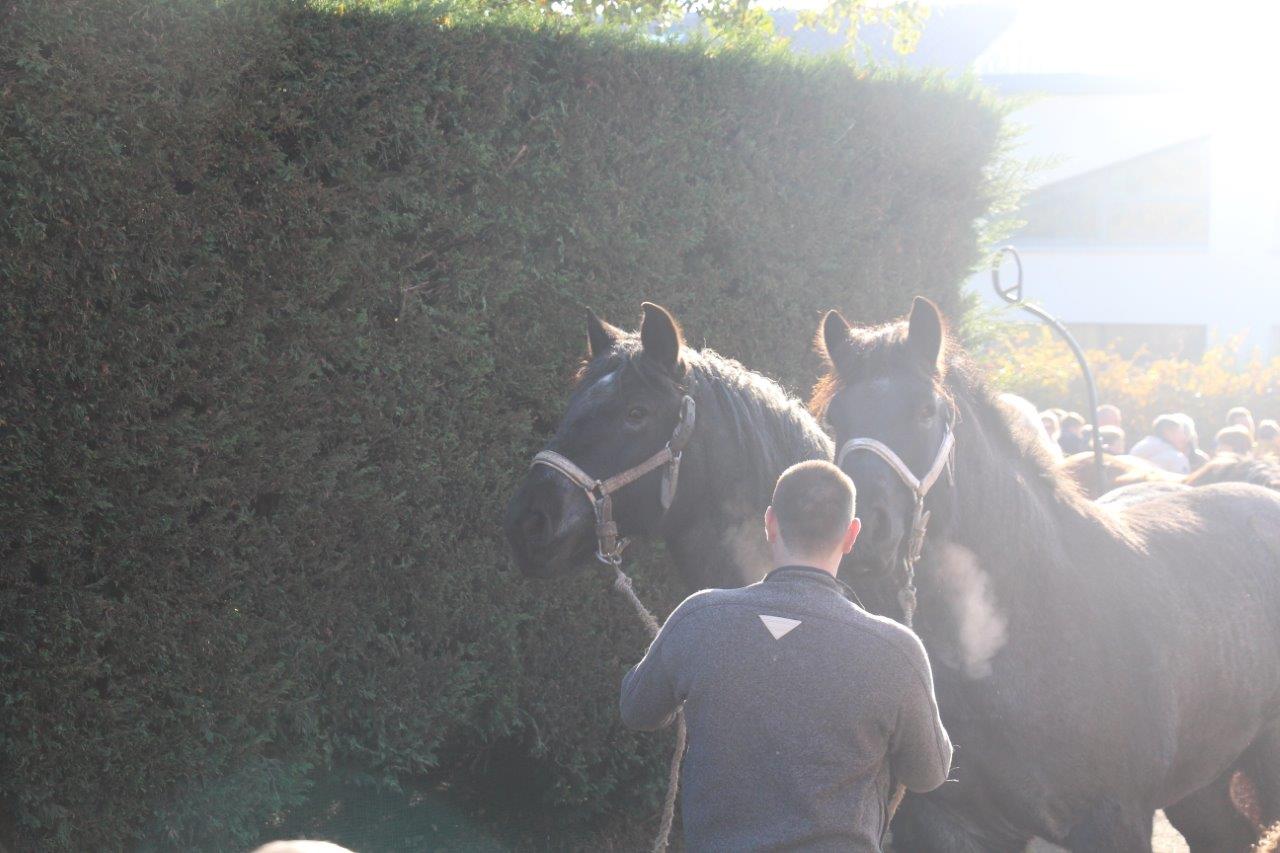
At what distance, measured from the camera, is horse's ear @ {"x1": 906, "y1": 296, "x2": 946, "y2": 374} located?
3.75 metres

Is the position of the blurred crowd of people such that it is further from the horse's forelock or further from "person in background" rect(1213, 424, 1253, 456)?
the horse's forelock

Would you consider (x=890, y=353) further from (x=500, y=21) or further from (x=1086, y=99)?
(x=1086, y=99)

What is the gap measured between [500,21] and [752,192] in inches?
62.6

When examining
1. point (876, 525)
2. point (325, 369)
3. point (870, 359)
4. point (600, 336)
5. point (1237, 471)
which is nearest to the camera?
point (876, 525)

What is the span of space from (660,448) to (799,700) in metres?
1.38

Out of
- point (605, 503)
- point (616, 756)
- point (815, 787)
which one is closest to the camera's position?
point (815, 787)

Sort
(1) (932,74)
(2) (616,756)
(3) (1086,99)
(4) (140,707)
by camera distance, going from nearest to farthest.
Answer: (4) (140,707)
(2) (616,756)
(1) (932,74)
(3) (1086,99)

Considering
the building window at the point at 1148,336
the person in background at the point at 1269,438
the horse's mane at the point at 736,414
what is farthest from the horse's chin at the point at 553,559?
the building window at the point at 1148,336

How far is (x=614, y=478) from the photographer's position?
3.75m

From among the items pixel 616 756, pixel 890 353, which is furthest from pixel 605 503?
pixel 616 756

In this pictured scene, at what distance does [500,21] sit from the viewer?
502cm

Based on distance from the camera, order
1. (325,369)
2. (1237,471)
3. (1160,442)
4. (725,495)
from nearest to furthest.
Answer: (725,495) → (325,369) → (1237,471) → (1160,442)

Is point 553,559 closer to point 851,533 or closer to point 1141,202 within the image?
point 851,533

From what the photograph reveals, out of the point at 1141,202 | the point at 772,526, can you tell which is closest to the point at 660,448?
the point at 772,526
